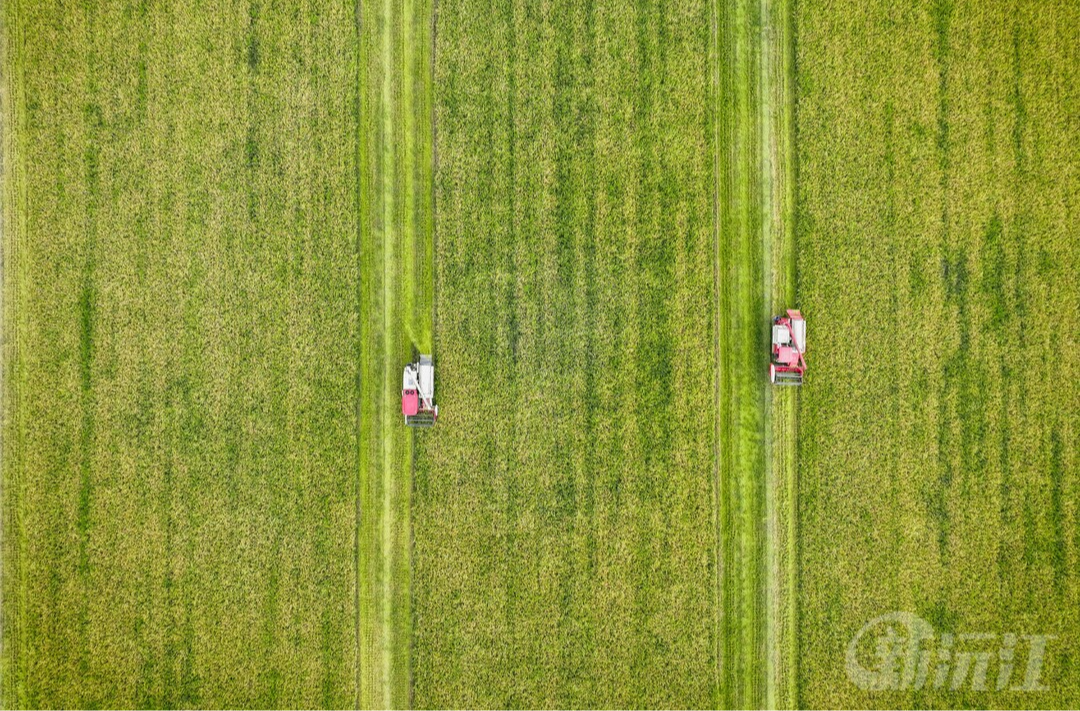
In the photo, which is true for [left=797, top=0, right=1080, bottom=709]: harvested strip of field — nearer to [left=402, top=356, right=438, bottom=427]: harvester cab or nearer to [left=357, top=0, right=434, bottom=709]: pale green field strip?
[left=402, top=356, right=438, bottom=427]: harvester cab

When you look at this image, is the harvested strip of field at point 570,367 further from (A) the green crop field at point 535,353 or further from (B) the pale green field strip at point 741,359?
(B) the pale green field strip at point 741,359

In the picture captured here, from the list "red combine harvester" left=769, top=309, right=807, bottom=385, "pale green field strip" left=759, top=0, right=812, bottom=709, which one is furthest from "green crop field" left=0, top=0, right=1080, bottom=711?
"red combine harvester" left=769, top=309, right=807, bottom=385

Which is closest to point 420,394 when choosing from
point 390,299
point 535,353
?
point 390,299

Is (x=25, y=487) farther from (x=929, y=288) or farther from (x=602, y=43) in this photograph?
(x=929, y=288)

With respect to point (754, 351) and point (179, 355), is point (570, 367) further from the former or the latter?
point (179, 355)

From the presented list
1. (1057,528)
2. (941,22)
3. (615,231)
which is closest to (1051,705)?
(1057,528)
